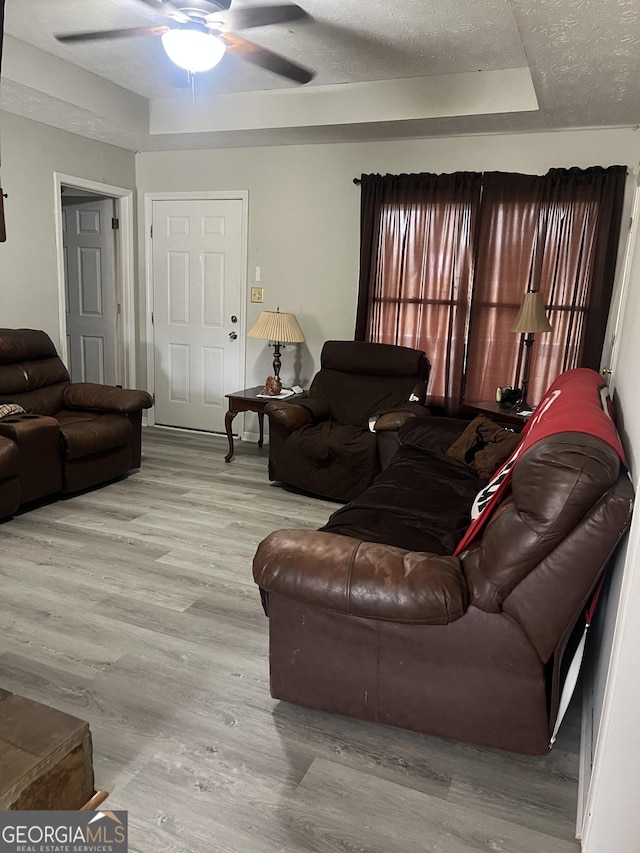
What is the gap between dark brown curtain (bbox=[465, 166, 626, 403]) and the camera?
4.03m

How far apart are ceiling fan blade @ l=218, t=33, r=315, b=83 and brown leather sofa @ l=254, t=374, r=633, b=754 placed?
233cm

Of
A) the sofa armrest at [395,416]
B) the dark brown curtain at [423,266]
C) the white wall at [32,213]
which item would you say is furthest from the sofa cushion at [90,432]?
the dark brown curtain at [423,266]

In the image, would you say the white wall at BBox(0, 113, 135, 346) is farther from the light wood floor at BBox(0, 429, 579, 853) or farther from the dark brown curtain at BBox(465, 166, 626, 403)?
the dark brown curtain at BBox(465, 166, 626, 403)

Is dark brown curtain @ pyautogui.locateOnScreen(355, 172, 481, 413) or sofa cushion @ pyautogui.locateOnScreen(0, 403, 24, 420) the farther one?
dark brown curtain @ pyautogui.locateOnScreen(355, 172, 481, 413)

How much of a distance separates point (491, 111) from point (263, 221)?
2053 mm

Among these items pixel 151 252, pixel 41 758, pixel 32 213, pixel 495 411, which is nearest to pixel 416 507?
pixel 495 411

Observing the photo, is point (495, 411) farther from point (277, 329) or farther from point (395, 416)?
point (277, 329)

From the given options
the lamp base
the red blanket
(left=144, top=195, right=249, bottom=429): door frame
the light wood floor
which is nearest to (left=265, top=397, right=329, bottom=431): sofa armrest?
the lamp base

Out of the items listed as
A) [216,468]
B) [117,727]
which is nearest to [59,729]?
[117,727]

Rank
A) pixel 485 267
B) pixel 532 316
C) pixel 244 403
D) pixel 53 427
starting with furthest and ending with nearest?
pixel 244 403
pixel 485 267
pixel 532 316
pixel 53 427

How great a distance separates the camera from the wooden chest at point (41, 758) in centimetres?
132

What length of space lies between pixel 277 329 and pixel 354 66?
5.97 ft

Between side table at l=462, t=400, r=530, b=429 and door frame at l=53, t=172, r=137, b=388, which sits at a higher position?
door frame at l=53, t=172, r=137, b=388

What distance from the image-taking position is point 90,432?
391 centimetres
